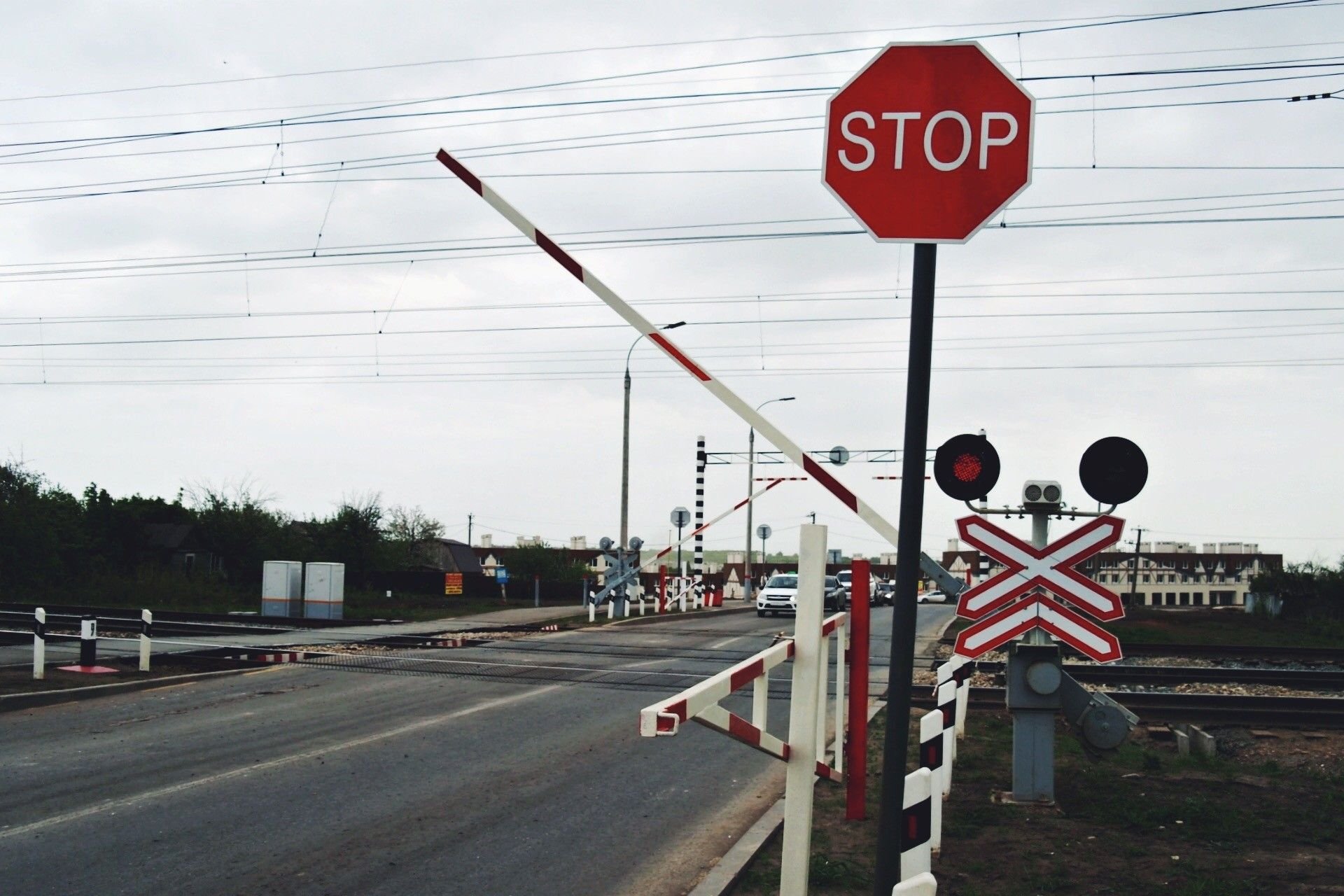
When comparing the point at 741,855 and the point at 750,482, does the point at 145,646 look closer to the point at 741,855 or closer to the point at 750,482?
the point at 741,855

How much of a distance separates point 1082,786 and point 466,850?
466 centimetres

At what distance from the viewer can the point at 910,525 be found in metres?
4.04

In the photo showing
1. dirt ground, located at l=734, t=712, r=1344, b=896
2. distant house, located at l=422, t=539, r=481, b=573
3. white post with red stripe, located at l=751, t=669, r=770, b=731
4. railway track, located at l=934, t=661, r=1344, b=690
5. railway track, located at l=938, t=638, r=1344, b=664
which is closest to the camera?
white post with red stripe, located at l=751, t=669, r=770, b=731

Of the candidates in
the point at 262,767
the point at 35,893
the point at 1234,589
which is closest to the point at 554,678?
the point at 262,767

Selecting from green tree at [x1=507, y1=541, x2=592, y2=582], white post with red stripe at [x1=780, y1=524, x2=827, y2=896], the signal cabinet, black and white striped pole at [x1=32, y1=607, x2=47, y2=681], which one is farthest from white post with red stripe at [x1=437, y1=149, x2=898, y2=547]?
green tree at [x1=507, y1=541, x2=592, y2=582]

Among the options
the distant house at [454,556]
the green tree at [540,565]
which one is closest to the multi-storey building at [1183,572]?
the distant house at [454,556]

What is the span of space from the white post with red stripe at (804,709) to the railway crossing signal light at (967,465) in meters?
1.66

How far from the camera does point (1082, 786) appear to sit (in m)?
9.05

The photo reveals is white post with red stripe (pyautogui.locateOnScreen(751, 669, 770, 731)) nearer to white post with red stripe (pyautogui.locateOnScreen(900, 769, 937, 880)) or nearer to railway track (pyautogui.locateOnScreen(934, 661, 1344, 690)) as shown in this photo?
white post with red stripe (pyautogui.locateOnScreen(900, 769, 937, 880))

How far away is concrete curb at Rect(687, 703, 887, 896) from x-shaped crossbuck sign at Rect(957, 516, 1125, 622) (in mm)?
1869

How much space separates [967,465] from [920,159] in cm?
242

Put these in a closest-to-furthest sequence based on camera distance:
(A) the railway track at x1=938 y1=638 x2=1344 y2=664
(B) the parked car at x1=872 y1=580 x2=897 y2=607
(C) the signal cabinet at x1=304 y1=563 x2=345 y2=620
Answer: (A) the railway track at x1=938 y1=638 x2=1344 y2=664 < (C) the signal cabinet at x1=304 y1=563 x2=345 y2=620 < (B) the parked car at x1=872 y1=580 x2=897 y2=607

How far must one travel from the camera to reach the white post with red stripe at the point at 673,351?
521 cm

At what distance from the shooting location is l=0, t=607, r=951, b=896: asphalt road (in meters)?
6.80
